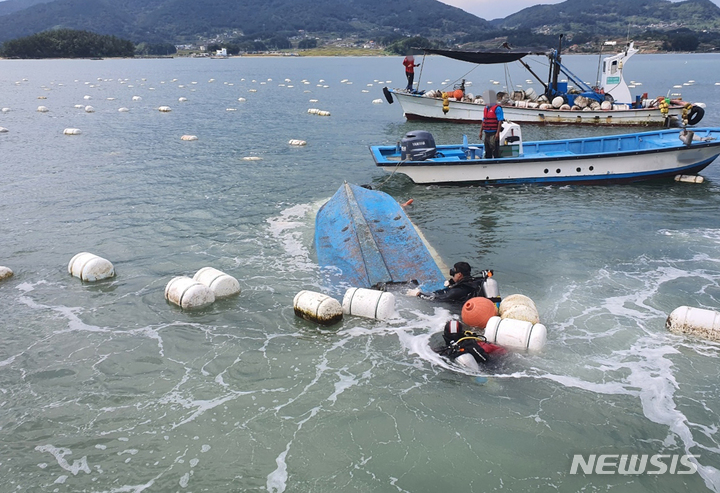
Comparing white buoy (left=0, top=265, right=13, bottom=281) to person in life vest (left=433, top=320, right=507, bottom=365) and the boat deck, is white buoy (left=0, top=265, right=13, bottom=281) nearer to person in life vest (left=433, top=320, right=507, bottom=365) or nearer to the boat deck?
person in life vest (left=433, top=320, right=507, bottom=365)

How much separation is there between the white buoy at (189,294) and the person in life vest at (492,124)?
12694 millimetres

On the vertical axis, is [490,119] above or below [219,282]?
above

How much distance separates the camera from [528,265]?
14.3 m

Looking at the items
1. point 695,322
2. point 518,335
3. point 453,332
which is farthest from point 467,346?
point 695,322

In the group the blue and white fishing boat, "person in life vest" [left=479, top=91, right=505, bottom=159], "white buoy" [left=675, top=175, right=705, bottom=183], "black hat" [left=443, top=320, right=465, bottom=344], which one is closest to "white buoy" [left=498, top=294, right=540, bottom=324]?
"black hat" [left=443, top=320, right=465, bottom=344]

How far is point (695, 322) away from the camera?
1037cm

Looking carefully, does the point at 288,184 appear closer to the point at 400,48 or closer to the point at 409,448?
the point at 409,448

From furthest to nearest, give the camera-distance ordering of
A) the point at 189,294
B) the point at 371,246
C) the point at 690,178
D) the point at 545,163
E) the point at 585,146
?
the point at 585,146, the point at 690,178, the point at 545,163, the point at 371,246, the point at 189,294

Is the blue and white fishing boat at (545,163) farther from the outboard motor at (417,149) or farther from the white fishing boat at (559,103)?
the white fishing boat at (559,103)

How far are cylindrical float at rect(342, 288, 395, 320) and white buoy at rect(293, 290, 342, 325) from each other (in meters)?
0.28

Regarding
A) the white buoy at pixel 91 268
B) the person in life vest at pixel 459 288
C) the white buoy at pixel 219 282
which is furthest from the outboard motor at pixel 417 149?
the white buoy at pixel 91 268

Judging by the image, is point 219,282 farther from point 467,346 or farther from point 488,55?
point 488,55

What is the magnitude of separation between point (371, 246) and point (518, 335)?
5184mm

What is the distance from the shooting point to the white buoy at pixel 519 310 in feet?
33.9
